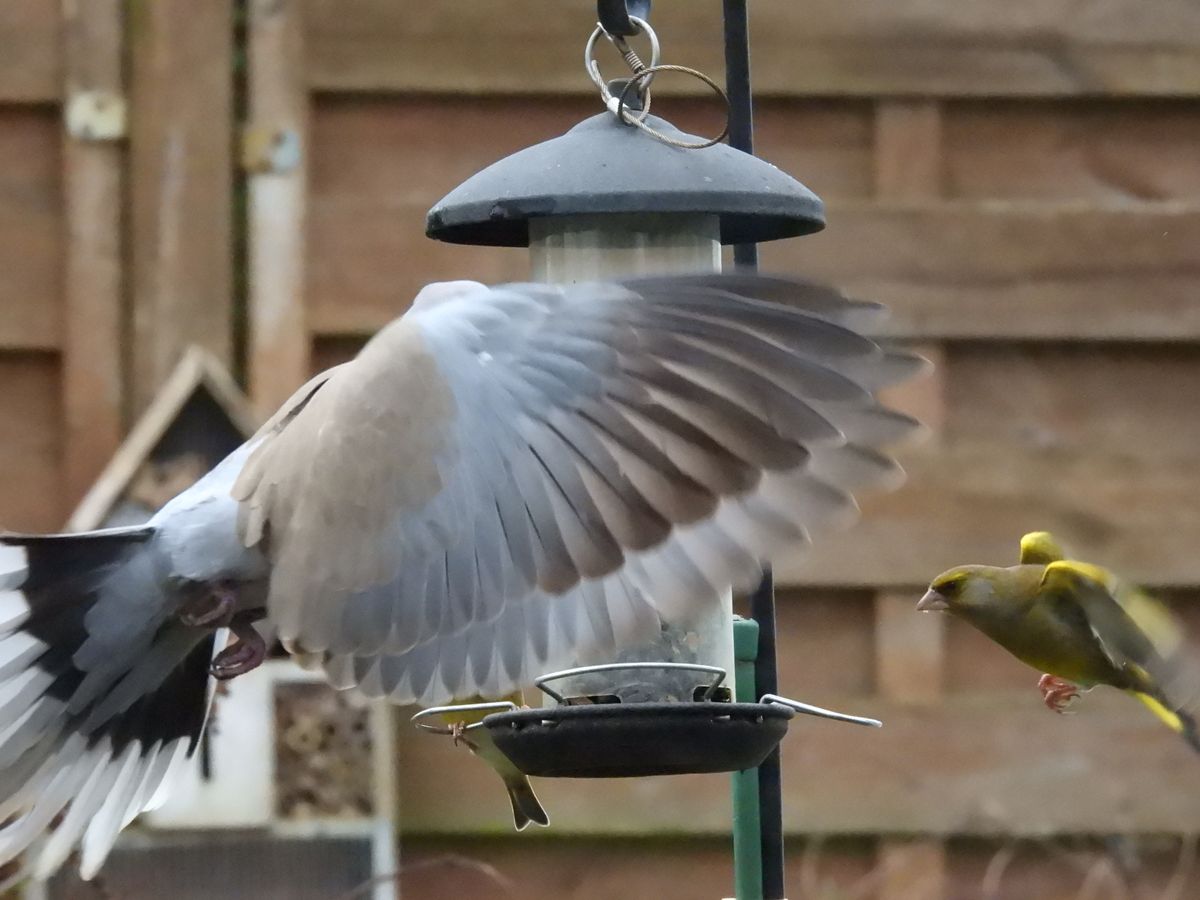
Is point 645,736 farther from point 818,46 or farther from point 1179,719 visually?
point 818,46

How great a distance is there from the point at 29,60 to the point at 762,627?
5.65 ft

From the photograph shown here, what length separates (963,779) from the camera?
365 centimetres

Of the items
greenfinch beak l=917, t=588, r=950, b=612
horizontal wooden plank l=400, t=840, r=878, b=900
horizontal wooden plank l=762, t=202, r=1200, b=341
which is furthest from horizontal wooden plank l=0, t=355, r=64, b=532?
greenfinch beak l=917, t=588, r=950, b=612

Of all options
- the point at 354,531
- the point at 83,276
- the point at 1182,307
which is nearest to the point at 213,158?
the point at 83,276

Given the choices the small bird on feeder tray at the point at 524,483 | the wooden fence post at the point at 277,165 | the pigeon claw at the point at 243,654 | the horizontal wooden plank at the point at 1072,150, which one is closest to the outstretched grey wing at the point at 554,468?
the small bird on feeder tray at the point at 524,483

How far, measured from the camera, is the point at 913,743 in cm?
365

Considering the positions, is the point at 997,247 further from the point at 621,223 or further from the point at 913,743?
the point at 621,223

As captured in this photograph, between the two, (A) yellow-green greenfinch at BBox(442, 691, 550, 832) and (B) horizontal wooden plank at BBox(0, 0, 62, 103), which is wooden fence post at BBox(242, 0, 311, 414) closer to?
(B) horizontal wooden plank at BBox(0, 0, 62, 103)

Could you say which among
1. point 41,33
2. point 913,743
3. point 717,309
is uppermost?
point 41,33

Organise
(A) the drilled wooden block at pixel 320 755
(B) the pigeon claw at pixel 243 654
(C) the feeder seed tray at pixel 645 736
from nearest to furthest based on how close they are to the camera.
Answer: (C) the feeder seed tray at pixel 645 736
(B) the pigeon claw at pixel 243 654
(A) the drilled wooden block at pixel 320 755

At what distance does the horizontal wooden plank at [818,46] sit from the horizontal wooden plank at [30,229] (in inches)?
18.8

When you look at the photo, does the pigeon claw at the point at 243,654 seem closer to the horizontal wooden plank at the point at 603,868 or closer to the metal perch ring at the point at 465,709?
the metal perch ring at the point at 465,709

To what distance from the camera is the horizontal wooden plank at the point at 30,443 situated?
358 cm

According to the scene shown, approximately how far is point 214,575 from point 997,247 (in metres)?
1.65
